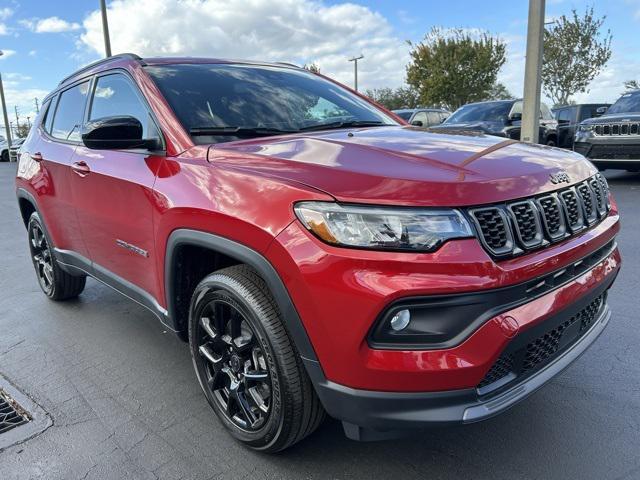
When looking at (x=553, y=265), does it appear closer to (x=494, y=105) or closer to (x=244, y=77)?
(x=244, y=77)

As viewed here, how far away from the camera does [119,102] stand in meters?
3.27

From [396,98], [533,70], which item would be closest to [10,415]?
[533,70]

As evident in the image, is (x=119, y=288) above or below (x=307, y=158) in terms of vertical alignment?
below

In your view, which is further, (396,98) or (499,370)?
(396,98)

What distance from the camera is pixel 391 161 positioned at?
2.04m

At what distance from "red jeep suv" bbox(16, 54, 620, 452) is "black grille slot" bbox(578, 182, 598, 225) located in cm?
1

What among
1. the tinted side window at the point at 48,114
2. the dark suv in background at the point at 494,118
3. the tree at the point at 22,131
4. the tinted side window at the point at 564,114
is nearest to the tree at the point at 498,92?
the tinted side window at the point at 564,114

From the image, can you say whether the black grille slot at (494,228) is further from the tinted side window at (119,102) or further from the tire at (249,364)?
the tinted side window at (119,102)

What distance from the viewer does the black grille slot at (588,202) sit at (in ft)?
7.62

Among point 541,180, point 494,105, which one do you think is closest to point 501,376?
point 541,180

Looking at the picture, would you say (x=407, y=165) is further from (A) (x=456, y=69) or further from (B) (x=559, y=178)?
(A) (x=456, y=69)

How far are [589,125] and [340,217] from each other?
969cm

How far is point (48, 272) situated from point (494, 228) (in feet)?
13.2

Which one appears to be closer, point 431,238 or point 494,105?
point 431,238
